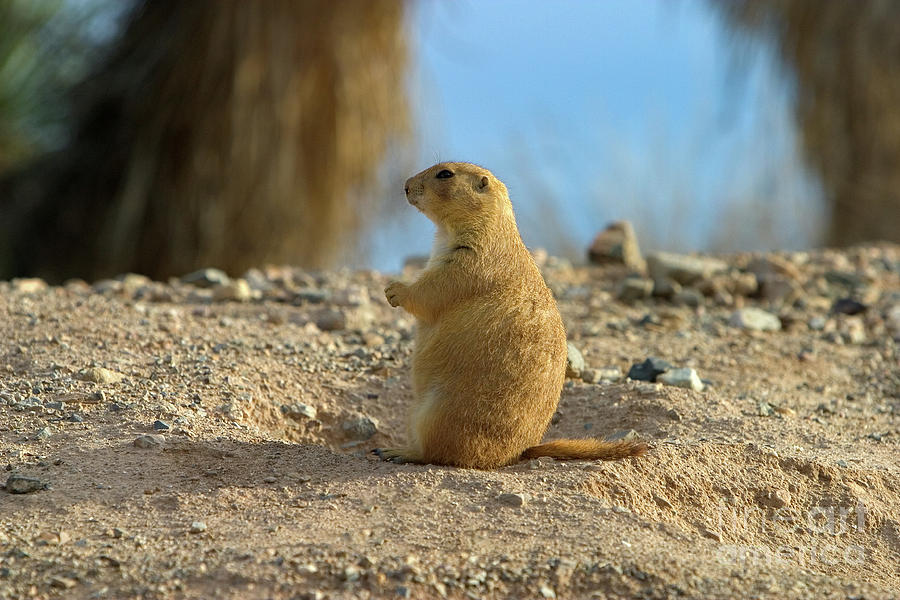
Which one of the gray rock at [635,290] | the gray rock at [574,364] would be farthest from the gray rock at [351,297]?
the gray rock at [635,290]

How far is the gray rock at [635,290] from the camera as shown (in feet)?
19.6

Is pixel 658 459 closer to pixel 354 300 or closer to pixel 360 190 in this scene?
pixel 354 300

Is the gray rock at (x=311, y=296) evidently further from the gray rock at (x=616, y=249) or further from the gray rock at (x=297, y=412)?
the gray rock at (x=616, y=249)

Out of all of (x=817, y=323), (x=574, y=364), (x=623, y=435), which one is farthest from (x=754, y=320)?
(x=623, y=435)

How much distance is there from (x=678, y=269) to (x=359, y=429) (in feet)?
9.99

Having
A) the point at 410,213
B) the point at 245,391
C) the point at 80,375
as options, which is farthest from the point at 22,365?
the point at 410,213

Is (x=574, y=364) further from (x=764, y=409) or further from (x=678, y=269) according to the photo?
(x=678, y=269)

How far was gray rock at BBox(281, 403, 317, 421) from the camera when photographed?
3.80 m

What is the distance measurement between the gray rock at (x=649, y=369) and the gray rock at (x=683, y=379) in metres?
0.04

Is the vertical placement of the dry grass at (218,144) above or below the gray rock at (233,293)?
above

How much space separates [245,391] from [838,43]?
10464 millimetres

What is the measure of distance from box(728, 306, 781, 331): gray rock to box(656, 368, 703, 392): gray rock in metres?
1.32

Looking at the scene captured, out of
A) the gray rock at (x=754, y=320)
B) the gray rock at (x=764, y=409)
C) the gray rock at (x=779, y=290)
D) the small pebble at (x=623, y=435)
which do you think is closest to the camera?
the small pebble at (x=623, y=435)

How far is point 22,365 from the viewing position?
12.5ft
